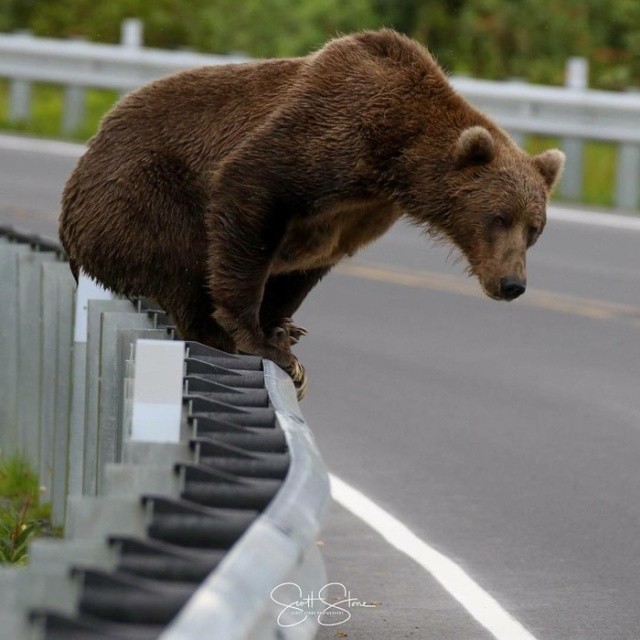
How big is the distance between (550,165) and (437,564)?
1672 mm

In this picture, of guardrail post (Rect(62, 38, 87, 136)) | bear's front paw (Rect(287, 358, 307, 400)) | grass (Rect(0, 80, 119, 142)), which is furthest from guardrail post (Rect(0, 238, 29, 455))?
guardrail post (Rect(62, 38, 87, 136))

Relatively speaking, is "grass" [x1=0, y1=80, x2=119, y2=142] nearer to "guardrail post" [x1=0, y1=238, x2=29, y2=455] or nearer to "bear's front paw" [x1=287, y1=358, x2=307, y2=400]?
"guardrail post" [x1=0, y1=238, x2=29, y2=455]

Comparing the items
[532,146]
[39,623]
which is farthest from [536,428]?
[532,146]

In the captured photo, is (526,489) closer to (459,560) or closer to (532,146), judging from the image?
(459,560)

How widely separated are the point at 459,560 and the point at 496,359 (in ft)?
17.5

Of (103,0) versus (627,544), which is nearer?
(627,544)

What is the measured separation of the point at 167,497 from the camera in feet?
13.1

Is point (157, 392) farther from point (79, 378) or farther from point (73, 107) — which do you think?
point (73, 107)

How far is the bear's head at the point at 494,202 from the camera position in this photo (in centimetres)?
669

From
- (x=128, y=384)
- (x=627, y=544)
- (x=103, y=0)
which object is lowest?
(x=103, y=0)

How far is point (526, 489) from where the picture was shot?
8.92 m

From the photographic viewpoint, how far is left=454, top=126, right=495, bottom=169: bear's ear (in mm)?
6750

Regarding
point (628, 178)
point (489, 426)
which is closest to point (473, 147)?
point (489, 426)

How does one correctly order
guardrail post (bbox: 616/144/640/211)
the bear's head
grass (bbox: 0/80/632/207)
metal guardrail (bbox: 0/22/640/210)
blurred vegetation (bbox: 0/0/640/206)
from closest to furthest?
1. the bear's head
2. guardrail post (bbox: 616/144/640/211)
3. metal guardrail (bbox: 0/22/640/210)
4. grass (bbox: 0/80/632/207)
5. blurred vegetation (bbox: 0/0/640/206)
